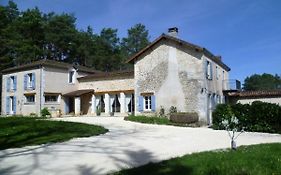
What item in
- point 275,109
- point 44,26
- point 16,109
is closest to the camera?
point 275,109

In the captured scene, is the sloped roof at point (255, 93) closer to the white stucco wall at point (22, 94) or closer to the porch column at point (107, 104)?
the porch column at point (107, 104)

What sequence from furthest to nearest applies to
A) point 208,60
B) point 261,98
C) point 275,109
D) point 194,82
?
point 261,98, point 208,60, point 194,82, point 275,109

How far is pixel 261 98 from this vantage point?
85.9 ft

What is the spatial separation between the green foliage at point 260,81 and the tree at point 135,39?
5090 cm

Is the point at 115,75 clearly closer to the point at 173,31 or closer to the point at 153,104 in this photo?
the point at 153,104

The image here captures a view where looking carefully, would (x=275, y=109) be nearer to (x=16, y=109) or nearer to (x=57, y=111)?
(x=57, y=111)

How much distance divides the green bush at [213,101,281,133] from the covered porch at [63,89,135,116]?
11.5m

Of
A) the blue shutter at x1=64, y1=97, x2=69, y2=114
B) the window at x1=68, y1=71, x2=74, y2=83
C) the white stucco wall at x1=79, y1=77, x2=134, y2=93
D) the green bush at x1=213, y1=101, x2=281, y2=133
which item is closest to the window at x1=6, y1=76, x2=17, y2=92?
the window at x1=68, y1=71, x2=74, y2=83

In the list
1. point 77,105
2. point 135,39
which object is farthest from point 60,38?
point 77,105

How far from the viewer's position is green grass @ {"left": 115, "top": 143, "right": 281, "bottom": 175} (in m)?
6.03

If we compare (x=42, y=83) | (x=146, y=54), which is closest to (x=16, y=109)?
(x=42, y=83)

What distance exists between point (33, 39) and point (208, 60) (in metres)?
35.8

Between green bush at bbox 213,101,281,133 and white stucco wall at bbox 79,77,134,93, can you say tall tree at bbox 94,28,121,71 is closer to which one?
white stucco wall at bbox 79,77,134,93

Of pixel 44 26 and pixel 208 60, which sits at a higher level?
pixel 44 26
